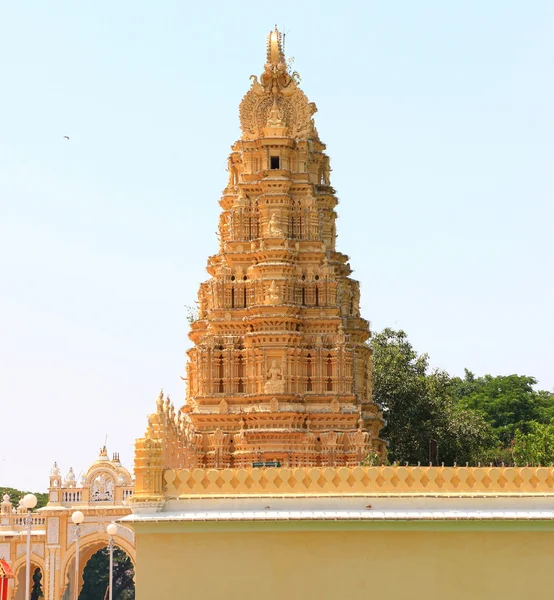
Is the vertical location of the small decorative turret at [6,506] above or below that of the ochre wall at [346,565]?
below

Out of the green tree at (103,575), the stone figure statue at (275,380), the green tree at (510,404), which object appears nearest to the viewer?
the stone figure statue at (275,380)

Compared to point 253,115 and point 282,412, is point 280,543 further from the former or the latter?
point 253,115

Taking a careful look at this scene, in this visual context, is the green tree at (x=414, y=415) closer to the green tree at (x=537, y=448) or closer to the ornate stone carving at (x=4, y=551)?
the green tree at (x=537, y=448)

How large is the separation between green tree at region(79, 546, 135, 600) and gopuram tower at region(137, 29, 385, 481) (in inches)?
1208

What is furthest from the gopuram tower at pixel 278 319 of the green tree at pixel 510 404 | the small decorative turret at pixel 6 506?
the green tree at pixel 510 404

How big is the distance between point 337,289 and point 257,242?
377cm

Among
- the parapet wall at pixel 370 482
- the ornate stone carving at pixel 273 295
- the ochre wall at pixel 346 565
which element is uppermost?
the ornate stone carving at pixel 273 295

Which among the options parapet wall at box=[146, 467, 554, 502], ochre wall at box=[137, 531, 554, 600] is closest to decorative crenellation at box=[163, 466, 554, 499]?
parapet wall at box=[146, 467, 554, 502]

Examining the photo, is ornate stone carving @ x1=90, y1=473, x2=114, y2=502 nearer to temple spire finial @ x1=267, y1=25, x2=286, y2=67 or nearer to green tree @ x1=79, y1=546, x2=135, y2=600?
green tree @ x1=79, y1=546, x2=135, y2=600

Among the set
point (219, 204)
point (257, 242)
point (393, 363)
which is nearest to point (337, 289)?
point (257, 242)

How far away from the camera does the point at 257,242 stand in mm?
44406

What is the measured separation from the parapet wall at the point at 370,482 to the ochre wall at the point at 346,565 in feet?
2.31

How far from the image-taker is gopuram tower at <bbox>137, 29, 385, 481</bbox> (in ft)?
136

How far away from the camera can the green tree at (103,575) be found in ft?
239
